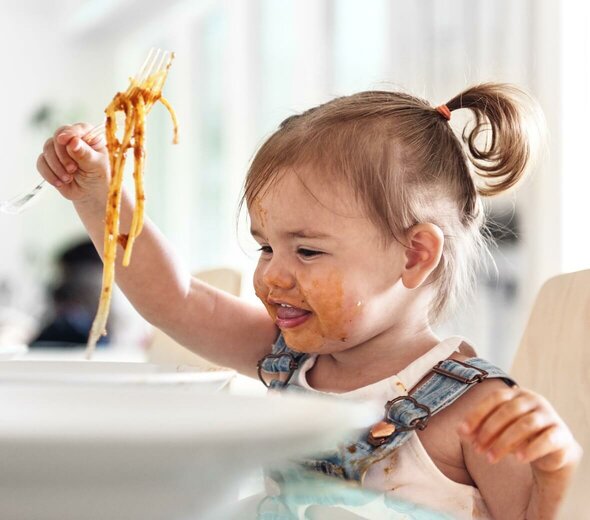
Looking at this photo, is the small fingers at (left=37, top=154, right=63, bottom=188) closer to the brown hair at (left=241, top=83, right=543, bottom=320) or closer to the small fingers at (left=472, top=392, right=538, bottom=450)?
the brown hair at (left=241, top=83, right=543, bottom=320)

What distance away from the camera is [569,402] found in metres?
0.93

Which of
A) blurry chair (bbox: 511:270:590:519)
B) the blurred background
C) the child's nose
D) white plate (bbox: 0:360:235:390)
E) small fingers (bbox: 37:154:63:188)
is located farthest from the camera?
the blurred background

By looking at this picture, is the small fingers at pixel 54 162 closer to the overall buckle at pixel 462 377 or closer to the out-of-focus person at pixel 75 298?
the overall buckle at pixel 462 377

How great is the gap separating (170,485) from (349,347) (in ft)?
2.25

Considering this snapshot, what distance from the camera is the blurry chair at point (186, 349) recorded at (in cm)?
146

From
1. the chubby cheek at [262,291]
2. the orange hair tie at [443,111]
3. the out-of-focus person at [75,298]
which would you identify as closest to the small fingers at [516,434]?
the chubby cheek at [262,291]

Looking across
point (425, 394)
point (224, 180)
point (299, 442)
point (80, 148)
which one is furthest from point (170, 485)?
point (224, 180)

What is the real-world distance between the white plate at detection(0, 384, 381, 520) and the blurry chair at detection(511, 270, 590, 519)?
53cm

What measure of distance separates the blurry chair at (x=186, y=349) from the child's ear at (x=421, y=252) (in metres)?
0.44

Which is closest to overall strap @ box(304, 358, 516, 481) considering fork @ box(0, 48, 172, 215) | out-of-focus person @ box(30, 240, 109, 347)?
fork @ box(0, 48, 172, 215)

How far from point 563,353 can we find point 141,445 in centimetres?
70

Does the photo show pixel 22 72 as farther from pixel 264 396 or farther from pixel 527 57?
pixel 264 396

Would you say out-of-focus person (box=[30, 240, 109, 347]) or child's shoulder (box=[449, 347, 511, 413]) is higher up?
child's shoulder (box=[449, 347, 511, 413])

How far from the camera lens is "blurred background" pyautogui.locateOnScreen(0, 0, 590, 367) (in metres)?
2.68
